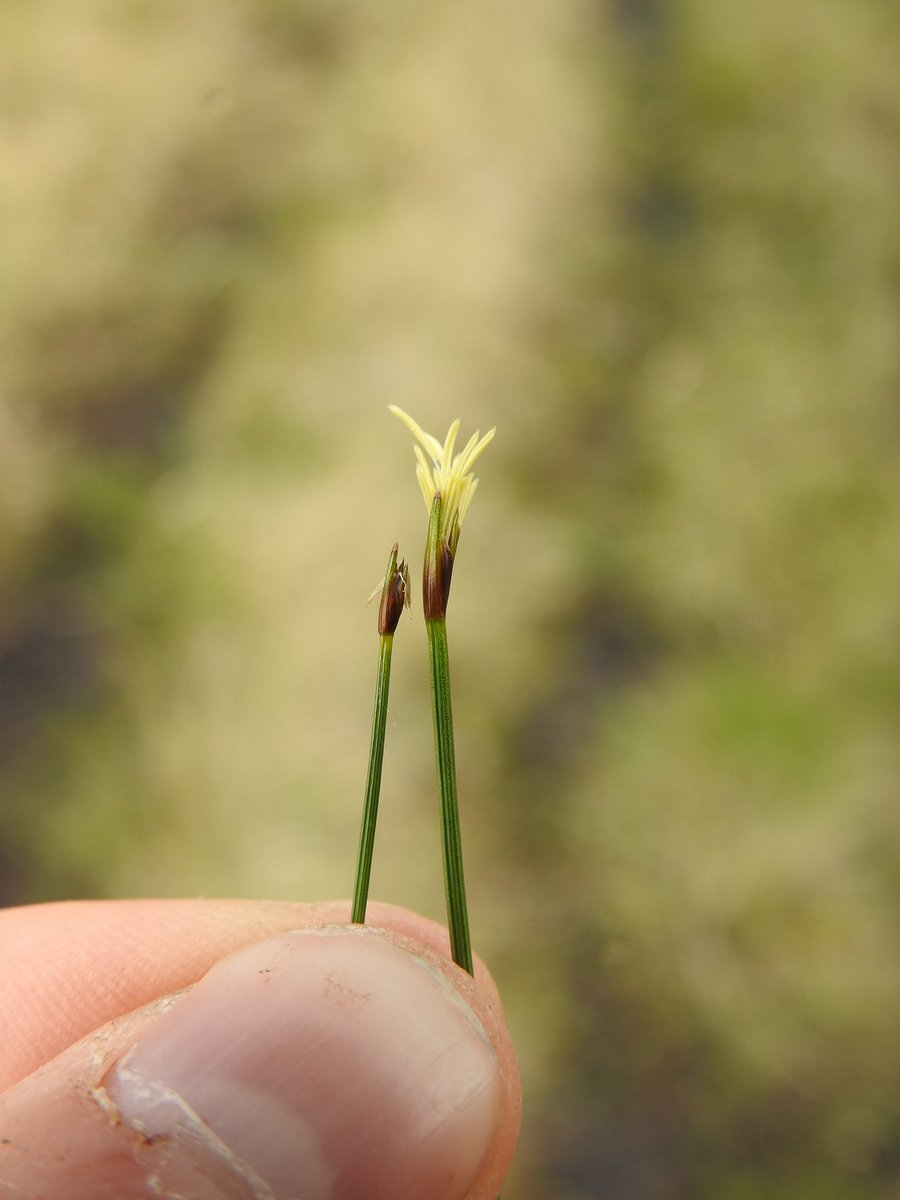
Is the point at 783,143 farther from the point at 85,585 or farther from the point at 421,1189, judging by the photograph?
the point at 421,1189

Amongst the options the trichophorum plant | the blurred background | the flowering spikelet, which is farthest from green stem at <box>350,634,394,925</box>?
the blurred background

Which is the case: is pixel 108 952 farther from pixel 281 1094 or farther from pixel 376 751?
pixel 376 751

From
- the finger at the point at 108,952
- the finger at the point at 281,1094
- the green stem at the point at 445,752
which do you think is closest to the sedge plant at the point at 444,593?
the green stem at the point at 445,752

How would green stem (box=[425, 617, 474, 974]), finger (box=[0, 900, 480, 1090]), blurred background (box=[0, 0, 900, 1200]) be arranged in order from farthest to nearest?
blurred background (box=[0, 0, 900, 1200]) < finger (box=[0, 900, 480, 1090]) < green stem (box=[425, 617, 474, 974])

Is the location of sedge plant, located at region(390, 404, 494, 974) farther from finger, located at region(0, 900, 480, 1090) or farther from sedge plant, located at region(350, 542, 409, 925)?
finger, located at region(0, 900, 480, 1090)

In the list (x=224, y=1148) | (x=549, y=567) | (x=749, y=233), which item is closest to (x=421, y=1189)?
(x=224, y=1148)

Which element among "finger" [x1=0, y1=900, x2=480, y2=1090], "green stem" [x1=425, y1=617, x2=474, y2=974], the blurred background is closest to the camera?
"green stem" [x1=425, y1=617, x2=474, y2=974]
